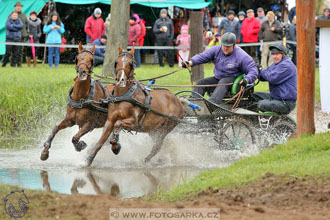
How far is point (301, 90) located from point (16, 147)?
5503 mm

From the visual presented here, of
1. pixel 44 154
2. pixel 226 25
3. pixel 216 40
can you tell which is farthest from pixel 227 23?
pixel 44 154

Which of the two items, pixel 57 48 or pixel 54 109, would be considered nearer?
pixel 54 109

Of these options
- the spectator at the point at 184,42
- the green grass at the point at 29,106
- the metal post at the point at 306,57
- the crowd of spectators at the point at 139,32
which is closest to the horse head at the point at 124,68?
the metal post at the point at 306,57

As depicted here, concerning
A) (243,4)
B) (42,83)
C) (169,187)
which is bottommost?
(169,187)

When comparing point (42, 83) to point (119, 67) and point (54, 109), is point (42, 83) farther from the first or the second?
point (119, 67)

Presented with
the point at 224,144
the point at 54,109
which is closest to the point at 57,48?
the point at 54,109

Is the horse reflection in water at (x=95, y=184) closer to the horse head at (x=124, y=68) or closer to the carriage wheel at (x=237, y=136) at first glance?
the horse head at (x=124, y=68)

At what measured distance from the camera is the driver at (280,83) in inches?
456

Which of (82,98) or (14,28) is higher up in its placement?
(14,28)

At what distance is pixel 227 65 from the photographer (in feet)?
38.7

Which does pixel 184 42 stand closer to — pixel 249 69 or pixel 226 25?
pixel 226 25

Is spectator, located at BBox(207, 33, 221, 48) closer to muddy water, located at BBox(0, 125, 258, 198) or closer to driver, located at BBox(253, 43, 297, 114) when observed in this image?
muddy water, located at BBox(0, 125, 258, 198)

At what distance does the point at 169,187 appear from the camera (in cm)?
890

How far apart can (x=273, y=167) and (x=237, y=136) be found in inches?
134
